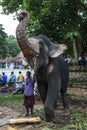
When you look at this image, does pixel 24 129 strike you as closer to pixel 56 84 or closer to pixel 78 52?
pixel 56 84

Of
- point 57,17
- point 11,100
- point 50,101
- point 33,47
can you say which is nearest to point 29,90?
point 50,101

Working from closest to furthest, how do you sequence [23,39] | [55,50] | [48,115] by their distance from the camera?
[23,39] < [48,115] < [55,50]

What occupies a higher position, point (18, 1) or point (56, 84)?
point (18, 1)

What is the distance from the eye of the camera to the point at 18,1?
17578 millimetres

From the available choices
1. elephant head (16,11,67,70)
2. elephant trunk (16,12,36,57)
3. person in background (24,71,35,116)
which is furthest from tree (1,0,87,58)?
elephant trunk (16,12,36,57)

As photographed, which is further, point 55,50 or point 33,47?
point 55,50

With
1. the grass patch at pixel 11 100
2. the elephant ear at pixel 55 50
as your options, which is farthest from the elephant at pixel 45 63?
the grass patch at pixel 11 100

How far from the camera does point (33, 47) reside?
27.5ft

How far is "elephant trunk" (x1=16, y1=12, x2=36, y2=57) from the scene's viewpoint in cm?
784

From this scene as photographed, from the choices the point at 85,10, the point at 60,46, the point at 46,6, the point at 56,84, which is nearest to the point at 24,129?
the point at 56,84

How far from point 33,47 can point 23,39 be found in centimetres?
58

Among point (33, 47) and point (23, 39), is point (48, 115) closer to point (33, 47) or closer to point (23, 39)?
point (33, 47)

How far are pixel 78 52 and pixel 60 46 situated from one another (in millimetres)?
7756

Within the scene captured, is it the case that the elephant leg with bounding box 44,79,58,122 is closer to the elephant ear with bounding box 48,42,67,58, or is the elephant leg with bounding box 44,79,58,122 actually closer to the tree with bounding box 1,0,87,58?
the elephant ear with bounding box 48,42,67,58
